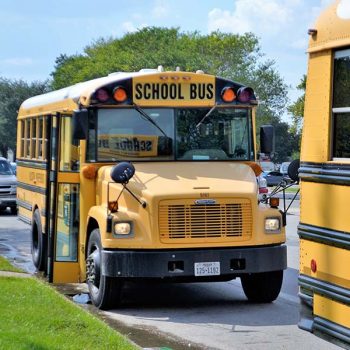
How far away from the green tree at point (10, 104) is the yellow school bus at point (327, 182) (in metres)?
73.8

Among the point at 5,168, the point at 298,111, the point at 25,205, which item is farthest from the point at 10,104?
the point at 25,205

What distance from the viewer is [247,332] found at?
8.66m

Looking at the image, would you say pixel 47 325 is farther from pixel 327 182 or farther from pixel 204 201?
pixel 327 182

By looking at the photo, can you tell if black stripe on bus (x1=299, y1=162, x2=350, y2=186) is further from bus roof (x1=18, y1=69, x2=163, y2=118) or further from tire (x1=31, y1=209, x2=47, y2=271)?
tire (x1=31, y1=209, x2=47, y2=271)

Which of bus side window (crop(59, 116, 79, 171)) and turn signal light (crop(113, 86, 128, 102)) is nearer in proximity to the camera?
turn signal light (crop(113, 86, 128, 102))

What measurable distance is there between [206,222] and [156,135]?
141 centimetres

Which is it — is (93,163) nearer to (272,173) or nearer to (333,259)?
(333,259)

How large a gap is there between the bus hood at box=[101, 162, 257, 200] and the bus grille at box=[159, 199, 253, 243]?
13 centimetres

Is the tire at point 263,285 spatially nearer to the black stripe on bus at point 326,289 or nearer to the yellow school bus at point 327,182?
the black stripe on bus at point 326,289

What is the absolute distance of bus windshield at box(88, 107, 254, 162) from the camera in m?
10.3

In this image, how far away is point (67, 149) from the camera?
1095 cm

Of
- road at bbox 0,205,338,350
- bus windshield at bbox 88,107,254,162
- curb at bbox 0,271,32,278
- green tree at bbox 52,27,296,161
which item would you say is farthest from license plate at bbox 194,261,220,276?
green tree at bbox 52,27,296,161

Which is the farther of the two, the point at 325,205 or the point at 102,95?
the point at 102,95

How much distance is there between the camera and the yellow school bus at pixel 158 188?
9.41 m
